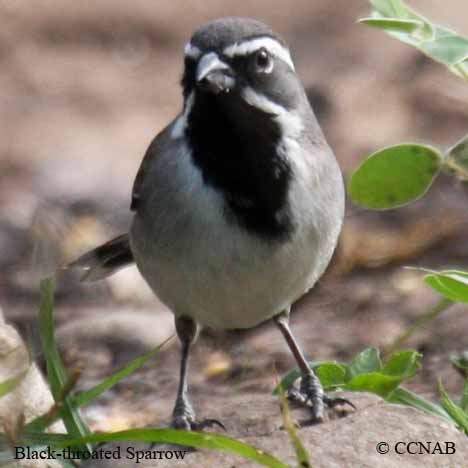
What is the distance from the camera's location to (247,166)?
500cm

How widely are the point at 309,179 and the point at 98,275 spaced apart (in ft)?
5.53

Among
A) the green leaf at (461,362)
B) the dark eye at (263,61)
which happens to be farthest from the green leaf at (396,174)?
the green leaf at (461,362)

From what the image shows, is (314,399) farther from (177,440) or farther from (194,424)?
(177,440)

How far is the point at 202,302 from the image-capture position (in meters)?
5.19

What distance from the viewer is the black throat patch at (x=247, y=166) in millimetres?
4945

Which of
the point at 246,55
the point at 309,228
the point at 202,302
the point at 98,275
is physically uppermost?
the point at 246,55

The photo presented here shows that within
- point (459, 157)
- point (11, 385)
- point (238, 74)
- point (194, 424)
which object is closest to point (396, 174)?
point (459, 157)

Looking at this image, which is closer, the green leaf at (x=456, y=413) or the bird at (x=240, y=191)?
the green leaf at (x=456, y=413)

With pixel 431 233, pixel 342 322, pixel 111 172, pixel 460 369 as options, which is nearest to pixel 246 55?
pixel 460 369

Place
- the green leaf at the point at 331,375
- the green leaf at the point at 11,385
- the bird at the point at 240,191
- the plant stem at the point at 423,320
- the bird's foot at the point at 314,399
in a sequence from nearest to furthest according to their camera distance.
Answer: the green leaf at the point at 11,385
the bird at the point at 240,191
the bird's foot at the point at 314,399
the green leaf at the point at 331,375
the plant stem at the point at 423,320

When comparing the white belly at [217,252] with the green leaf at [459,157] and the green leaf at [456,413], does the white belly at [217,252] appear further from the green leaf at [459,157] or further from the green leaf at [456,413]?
the green leaf at [456,413]

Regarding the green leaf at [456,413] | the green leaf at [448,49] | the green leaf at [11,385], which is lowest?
the green leaf at [456,413]

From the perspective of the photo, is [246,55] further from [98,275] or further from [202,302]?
[98,275]

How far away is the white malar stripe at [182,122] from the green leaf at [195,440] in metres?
1.34
